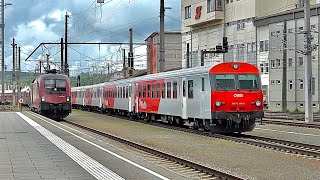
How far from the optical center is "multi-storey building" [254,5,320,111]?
186ft

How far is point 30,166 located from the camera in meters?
12.5

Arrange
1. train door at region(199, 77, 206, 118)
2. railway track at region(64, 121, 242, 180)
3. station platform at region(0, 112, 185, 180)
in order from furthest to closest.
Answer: train door at region(199, 77, 206, 118) → railway track at region(64, 121, 242, 180) → station platform at region(0, 112, 185, 180)

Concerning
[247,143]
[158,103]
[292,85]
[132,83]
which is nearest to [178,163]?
[247,143]

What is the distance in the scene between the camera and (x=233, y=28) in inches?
2849

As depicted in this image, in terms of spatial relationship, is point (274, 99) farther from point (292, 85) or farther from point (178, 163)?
point (178, 163)

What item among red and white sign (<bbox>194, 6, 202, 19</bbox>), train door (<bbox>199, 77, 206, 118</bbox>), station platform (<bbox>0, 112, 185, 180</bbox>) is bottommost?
station platform (<bbox>0, 112, 185, 180</bbox>)

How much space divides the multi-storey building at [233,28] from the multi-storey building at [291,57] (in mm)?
1688

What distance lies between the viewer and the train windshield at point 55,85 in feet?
128

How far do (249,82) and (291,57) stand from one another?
38.8 metres

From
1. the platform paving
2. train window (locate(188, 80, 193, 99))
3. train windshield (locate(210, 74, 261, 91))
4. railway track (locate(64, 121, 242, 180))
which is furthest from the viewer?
train window (locate(188, 80, 193, 99))

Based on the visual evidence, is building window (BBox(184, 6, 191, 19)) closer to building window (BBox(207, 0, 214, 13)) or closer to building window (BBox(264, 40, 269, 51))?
building window (BBox(207, 0, 214, 13))

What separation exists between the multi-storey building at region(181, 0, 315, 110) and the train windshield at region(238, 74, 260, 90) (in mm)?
36737

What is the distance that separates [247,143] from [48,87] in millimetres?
22349

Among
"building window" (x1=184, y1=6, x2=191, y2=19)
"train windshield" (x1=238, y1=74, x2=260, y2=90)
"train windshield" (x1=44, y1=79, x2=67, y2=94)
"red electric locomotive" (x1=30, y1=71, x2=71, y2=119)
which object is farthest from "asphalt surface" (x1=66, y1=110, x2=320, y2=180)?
"building window" (x1=184, y1=6, x2=191, y2=19)
